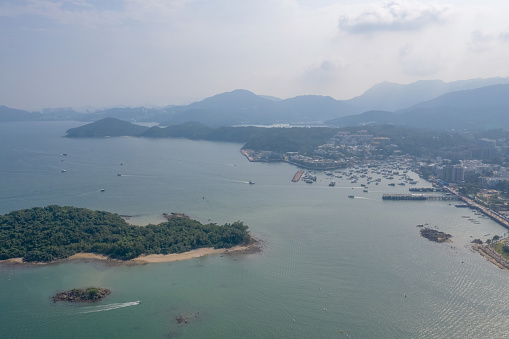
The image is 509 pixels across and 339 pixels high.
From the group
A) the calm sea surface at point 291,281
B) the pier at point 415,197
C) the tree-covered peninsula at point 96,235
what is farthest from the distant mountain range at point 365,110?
the tree-covered peninsula at point 96,235

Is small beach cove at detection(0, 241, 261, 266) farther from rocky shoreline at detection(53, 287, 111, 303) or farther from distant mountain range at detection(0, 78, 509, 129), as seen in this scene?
distant mountain range at detection(0, 78, 509, 129)

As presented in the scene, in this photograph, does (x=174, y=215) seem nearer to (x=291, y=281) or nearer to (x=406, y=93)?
(x=291, y=281)

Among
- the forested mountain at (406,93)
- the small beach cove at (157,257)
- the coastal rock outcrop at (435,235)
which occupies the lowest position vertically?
the small beach cove at (157,257)

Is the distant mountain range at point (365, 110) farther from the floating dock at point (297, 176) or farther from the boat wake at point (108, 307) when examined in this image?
the boat wake at point (108, 307)

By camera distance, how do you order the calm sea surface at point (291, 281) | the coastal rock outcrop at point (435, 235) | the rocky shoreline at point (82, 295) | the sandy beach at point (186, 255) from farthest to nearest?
the coastal rock outcrop at point (435, 235)
the sandy beach at point (186, 255)
the rocky shoreline at point (82, 295)
the calm sea surface at point (291, 281)

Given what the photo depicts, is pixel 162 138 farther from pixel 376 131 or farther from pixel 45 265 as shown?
pixel 45 265

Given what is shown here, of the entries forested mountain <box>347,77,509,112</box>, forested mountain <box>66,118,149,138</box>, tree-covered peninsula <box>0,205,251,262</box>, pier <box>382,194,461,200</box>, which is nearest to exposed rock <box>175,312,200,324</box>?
tree-covered peninsula <box>0,205,251,262</box>
